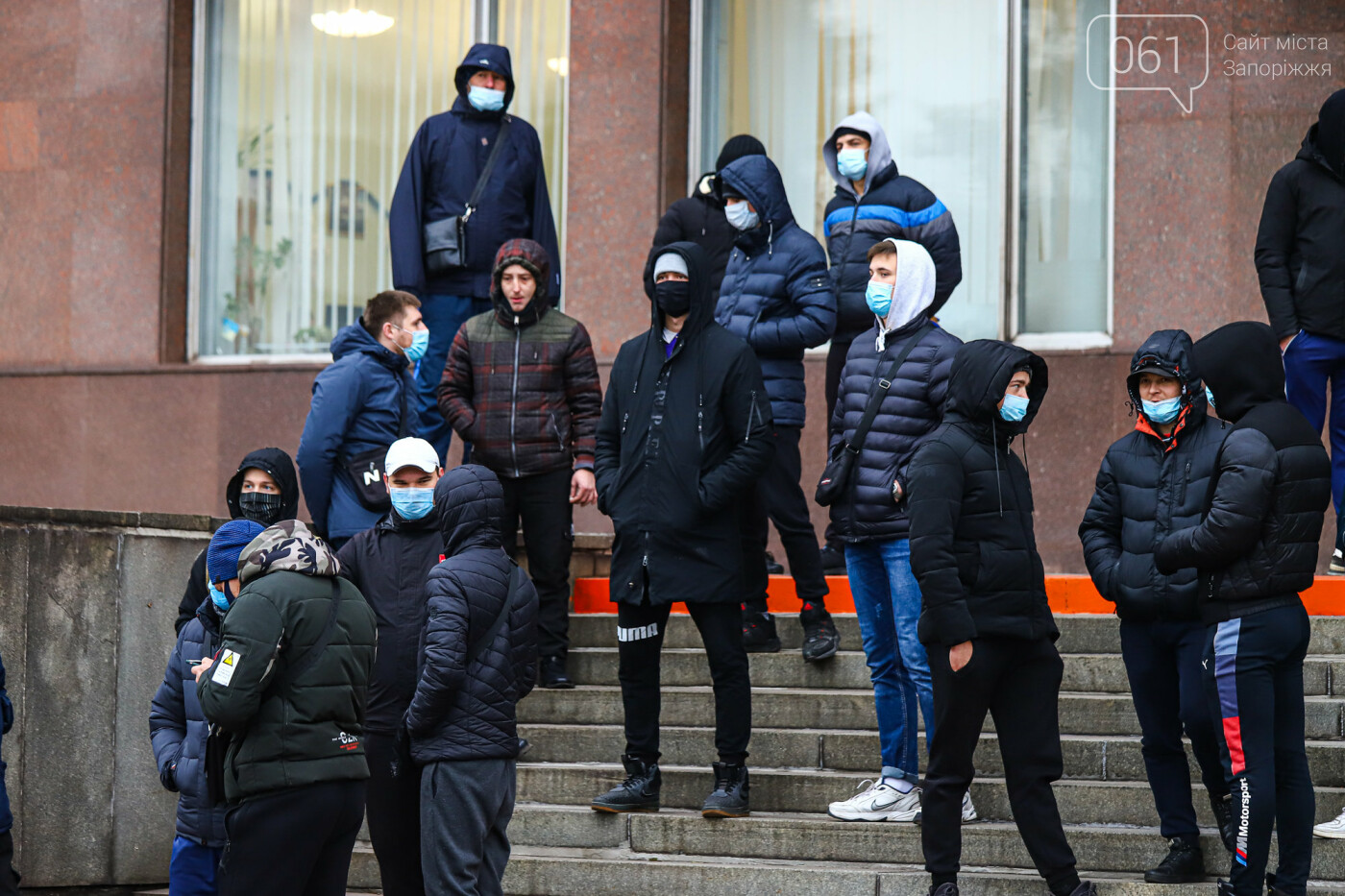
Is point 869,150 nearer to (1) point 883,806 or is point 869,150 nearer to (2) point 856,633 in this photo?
(2) point 856,633

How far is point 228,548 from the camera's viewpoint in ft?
17.6

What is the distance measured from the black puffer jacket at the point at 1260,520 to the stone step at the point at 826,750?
1255 millimetres

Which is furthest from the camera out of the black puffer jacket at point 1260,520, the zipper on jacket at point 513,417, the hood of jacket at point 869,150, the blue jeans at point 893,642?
the hood of jacket at point 869,150

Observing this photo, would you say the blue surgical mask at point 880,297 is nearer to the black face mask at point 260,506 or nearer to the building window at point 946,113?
the black face mask at point 260,506

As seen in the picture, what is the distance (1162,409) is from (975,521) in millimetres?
892

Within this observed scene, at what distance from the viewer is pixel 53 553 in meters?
7.25

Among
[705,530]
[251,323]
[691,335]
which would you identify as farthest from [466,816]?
[251,323]

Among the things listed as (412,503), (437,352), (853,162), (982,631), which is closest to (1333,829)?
(982,631)

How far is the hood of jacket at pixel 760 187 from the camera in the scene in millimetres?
7535

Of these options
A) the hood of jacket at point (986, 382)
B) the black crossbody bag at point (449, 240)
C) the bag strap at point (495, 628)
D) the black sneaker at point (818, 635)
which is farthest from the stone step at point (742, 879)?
the black crossbody bag at point (449, 240)

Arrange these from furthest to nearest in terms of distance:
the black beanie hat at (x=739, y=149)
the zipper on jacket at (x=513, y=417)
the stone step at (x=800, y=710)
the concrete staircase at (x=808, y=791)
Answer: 1. the black beanie hat at (x=739, y=149)
2. the zipper on jacket at (x=513, y=417)
3. the stone step at (x=800, y=710)
4. the concrete staircase at (x=808, y=791)

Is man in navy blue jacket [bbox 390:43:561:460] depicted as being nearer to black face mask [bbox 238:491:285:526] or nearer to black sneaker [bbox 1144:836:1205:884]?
black face mask [bbox 238:491:285:526]

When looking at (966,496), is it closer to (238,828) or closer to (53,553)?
(238,828)

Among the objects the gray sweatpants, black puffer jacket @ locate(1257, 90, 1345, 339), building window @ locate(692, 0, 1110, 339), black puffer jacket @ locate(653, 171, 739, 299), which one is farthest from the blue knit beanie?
building window @ locate(692, 0, 1110, 339)
